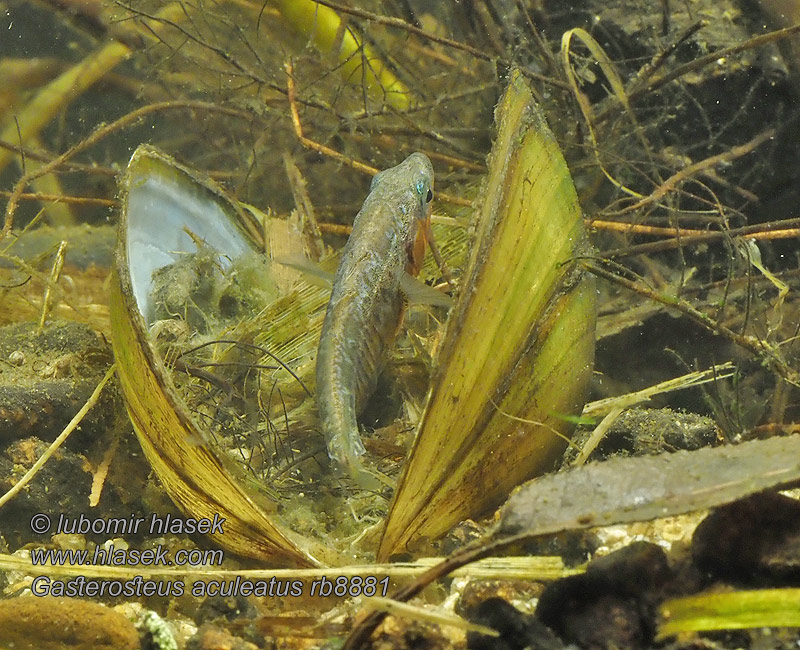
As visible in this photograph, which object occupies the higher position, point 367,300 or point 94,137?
point 94,137

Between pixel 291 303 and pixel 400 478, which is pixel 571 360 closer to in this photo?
pixel 400 478

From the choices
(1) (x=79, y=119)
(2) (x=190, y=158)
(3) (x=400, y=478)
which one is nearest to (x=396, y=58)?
(2) (x=190, y=158)

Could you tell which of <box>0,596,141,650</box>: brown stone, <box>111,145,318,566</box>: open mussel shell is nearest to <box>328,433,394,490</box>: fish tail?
<box>111,145,318,566</box>: open mussel shell

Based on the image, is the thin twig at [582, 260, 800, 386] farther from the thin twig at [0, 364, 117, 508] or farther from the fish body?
the thin twig at [0, 364, 117, 508]

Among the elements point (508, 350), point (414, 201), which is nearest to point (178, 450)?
point (508, 350)

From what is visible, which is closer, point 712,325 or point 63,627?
point 63,627

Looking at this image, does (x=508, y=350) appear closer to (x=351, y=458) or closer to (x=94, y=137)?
(x=351, y=458)
